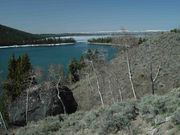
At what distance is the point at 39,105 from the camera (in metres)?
43.0

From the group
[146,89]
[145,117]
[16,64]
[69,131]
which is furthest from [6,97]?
[145,117]

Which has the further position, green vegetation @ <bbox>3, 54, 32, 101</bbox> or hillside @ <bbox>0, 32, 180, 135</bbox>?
green vegetation @ <bbox>3, 54, 32, 101</bbox>

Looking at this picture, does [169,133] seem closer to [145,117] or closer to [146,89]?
[145,117]

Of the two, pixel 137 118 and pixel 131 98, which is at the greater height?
pixel 137 118

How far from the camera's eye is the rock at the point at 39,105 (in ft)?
139

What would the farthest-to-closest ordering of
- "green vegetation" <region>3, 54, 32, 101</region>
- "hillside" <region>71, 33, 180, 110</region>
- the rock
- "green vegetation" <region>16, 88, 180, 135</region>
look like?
"green vegetation" <region>3, 54, 32, 101</region> → "hillside" <region>71, 33, 180, 110</region> → the rock → "green vegetation" <region>16, 88, 180, 135</region>

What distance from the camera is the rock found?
42.3 m

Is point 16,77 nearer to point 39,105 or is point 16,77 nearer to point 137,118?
point 39,105

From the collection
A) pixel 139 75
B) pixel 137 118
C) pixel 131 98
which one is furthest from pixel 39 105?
pixel 137 118

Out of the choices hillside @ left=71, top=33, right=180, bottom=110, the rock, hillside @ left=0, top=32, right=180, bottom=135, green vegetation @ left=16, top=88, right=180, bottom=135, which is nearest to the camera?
green vegetation @ left=16, top=88, right=180, bottom=135

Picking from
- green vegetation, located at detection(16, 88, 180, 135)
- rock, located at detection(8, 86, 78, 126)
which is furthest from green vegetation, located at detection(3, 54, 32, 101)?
green vegetation, located at detection(16, 88, 180, 135)

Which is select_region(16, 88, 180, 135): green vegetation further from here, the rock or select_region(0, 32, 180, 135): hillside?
the rock

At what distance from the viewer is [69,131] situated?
1545cm

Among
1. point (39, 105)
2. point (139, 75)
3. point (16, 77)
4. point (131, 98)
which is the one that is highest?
point (131, 98)
